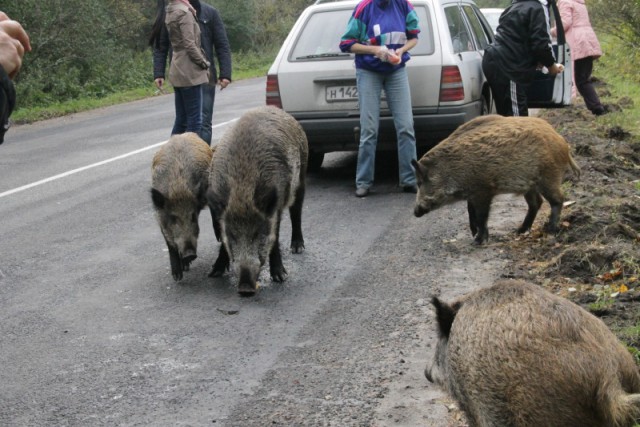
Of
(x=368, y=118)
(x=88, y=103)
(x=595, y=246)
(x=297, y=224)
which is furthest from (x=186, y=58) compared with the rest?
(x=88, y=103)

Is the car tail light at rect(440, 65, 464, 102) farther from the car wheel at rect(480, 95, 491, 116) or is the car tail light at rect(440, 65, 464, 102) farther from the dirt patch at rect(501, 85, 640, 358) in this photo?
the dirt patch at rect(501, 85, 640, 358)

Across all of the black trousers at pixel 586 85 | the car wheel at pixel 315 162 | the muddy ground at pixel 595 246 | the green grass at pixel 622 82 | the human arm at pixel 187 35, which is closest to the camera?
the muddy ground at pixel 595 246

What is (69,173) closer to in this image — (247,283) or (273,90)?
(273,90)

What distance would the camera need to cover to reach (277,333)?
18.8 feet

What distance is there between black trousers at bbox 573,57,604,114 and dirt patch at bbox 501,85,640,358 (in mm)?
3008

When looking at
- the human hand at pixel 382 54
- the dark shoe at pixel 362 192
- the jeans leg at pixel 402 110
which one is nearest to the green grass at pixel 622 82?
the jeans leg at pixel 402 110

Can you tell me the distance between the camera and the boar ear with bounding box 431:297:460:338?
3.71 m

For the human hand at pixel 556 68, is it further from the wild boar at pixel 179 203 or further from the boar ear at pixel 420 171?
the wild boar at pixel 179 203

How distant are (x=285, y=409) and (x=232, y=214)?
2.15 m

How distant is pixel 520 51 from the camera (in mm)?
9641

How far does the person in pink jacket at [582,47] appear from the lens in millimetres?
13398

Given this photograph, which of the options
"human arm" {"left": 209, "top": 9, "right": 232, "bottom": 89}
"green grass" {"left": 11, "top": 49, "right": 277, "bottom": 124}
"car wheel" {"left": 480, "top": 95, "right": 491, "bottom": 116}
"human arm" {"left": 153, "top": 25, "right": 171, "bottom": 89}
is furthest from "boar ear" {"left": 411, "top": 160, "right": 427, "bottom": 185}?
"green grass" {"left": 11, "top": 49, "right": 277, "bottom": 124}

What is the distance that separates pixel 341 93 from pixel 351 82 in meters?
0.16

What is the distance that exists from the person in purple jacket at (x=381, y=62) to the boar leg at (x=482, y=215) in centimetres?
195
